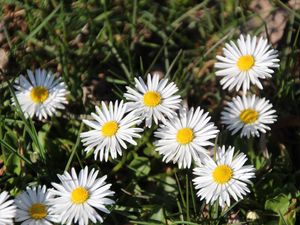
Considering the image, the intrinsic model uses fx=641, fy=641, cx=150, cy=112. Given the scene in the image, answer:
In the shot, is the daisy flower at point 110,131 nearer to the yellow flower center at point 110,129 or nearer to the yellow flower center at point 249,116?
the yellow flower center at point 110,129

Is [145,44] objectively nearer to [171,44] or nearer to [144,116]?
[171,44]

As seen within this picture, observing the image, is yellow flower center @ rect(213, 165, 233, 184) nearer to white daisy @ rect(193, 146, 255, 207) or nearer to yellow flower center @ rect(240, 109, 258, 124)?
white daisy @ rect(193, 146, 255, 207)

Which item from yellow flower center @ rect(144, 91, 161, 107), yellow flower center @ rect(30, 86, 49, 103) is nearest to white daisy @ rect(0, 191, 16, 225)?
yellow flower center @ rect(30, 86, 49, 103)

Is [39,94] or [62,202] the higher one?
[39,94]

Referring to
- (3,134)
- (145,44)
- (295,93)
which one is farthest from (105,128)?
(295,93)

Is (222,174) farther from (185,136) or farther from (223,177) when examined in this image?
(185,136)

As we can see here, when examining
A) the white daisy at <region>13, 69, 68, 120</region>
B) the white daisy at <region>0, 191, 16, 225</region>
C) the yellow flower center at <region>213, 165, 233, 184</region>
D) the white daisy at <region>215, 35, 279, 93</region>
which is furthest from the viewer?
the white daisy at <region>13, 69, 68, 120</region>

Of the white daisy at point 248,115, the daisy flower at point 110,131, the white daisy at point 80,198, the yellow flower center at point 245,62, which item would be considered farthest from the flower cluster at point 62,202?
the yellow flower center at point 245,62

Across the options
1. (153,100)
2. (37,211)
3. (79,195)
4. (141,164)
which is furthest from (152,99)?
(37,211)
